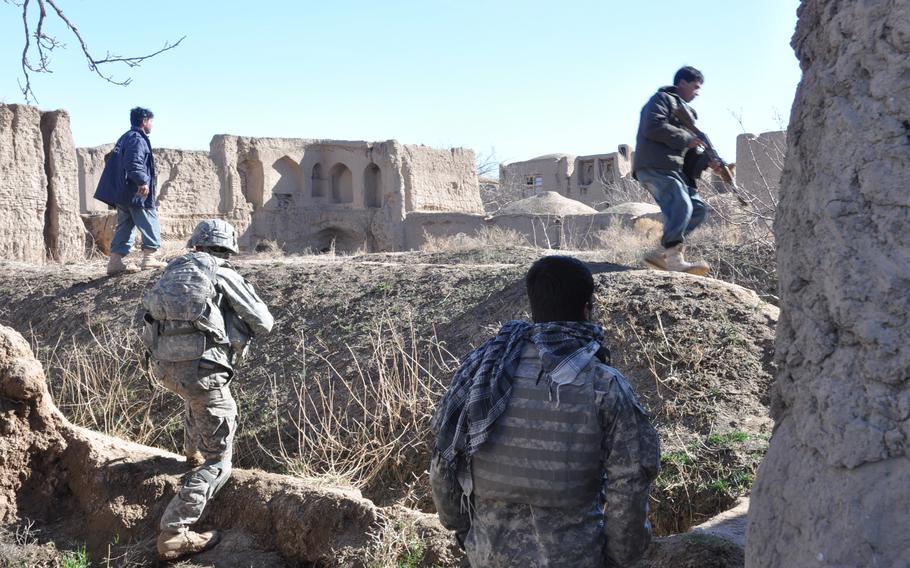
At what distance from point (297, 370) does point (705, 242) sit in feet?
18.7

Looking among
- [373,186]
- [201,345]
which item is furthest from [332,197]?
[201,345]

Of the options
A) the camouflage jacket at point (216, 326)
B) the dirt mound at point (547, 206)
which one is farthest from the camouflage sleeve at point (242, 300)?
the dirt mound at point (547, 206)

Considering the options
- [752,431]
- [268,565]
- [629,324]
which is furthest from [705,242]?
[268,565]

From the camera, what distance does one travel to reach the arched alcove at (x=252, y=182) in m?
25.3

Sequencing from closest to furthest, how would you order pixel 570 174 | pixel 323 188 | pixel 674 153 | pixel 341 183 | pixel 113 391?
pixel 674 153
pixel 113 391
pixel 323 188
pixel 341 183
pixel 570 174

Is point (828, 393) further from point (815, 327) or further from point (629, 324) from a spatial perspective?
point (629, 324)

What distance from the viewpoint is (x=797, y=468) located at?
220 cm

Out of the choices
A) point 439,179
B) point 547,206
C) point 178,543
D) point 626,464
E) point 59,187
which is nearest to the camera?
point 626,464

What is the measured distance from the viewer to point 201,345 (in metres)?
4.84

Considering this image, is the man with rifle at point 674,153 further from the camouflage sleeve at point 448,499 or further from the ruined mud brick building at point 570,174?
the ruined mud brick building at point 570,174

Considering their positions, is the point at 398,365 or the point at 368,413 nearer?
the point at 368,413

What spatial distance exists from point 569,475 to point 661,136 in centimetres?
450

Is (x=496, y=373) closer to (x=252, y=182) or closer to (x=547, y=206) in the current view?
(x=547, y=206)

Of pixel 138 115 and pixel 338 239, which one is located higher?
pixel 138 115
